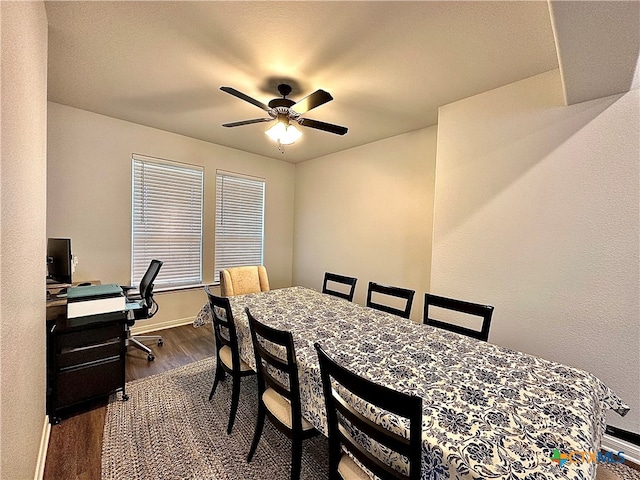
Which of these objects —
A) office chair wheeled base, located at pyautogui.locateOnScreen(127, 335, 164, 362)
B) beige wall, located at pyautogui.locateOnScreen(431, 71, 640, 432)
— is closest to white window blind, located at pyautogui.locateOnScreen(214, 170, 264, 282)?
office chair wheeled base, located at pyautogui.locateOnScreen(127, 335, 164, 362)

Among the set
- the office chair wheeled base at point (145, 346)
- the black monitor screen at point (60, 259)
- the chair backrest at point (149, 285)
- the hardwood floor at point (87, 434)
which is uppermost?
the black monitor screen at point (60, 259)

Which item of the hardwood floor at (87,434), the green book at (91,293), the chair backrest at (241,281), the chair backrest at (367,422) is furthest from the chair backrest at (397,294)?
the green book at (91,293)

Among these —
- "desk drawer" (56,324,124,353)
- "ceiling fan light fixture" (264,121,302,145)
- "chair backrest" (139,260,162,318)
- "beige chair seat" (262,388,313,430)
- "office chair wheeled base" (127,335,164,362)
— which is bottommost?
"office chair wheeled base" (127,335,164,362)

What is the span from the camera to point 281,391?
142 centimetres

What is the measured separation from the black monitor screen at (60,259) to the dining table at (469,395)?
66.5 inches

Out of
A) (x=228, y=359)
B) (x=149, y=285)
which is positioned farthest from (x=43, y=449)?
(x=149, y=285)

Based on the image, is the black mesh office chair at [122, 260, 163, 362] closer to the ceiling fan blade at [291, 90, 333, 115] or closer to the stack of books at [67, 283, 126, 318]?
the stack of books at [67, 283, 126, 318]

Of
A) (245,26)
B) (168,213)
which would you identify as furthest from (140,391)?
(245,26)

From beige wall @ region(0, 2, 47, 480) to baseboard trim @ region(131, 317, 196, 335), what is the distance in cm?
198

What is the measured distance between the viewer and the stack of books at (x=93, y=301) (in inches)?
79.6

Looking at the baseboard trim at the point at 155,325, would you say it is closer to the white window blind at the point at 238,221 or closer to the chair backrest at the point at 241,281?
the white window blind at the point at 238,221

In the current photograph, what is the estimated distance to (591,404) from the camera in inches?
42.8

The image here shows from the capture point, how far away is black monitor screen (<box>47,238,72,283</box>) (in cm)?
242

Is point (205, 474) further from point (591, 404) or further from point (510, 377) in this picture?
point (591, 404)
